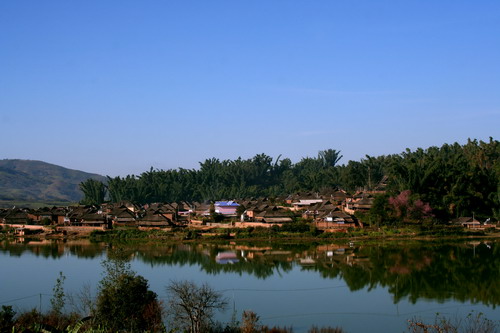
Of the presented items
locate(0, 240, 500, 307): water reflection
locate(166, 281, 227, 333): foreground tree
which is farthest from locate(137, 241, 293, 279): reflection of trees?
locate(166, 281, 227, 333): foreground tree

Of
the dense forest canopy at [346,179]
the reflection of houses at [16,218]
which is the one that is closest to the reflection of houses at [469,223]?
the dense forest canopy at [346,179]

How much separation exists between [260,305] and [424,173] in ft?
77.4

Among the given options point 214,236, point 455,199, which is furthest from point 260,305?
point 455,199

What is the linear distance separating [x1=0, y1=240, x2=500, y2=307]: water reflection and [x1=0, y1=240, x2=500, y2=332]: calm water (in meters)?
0.05

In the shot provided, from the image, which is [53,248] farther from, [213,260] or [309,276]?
[309,276]

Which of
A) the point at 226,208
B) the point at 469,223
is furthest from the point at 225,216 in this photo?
the point at 469,223

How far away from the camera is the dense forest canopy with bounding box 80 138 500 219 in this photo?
125 ft

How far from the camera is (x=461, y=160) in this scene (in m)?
44.9

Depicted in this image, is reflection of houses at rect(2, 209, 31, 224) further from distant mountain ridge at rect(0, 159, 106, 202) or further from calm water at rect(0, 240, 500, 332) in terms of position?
distant mountain ridge at rect(0, 159, 106, 202)

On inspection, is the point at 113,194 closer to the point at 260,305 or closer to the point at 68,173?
the point at 260,305

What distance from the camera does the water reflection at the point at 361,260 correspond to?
2148 cm

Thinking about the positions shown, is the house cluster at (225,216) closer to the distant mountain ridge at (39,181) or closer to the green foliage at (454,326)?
the green foliage at (454,326)

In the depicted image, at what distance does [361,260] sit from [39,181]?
505 ft

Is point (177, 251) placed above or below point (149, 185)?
below
